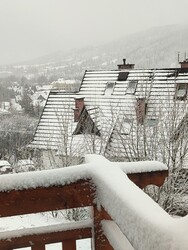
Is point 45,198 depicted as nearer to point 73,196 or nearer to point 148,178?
point 73,196

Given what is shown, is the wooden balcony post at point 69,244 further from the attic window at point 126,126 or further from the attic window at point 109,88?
the attic window at point 109,88

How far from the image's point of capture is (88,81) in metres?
12.7

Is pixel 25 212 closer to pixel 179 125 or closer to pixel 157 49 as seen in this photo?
pixel 179 125

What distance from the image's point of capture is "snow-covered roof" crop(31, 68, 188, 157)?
28.6 feet

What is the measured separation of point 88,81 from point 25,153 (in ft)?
10.3

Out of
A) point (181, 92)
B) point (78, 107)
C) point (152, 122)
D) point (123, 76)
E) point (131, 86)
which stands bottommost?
point (152, 122)

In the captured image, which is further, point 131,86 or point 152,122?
point 131,86

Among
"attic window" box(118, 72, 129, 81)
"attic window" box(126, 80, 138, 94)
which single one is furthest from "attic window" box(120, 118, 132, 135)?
"attic window" box(118, 72, 129, 81)

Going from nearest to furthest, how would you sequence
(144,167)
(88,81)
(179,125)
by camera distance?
(144,167) < (179,125) < (88,81)

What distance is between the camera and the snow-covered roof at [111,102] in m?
8.72

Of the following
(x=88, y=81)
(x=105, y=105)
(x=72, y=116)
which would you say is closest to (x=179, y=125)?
(x=105, y=105)

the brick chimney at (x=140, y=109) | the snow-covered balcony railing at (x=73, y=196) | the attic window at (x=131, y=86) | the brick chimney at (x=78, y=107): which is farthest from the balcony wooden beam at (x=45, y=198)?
the attic window at (x=131, y=86)

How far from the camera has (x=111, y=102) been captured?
10711 millimetres

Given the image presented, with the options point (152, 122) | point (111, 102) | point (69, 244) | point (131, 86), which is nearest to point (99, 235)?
point (69, 244)
